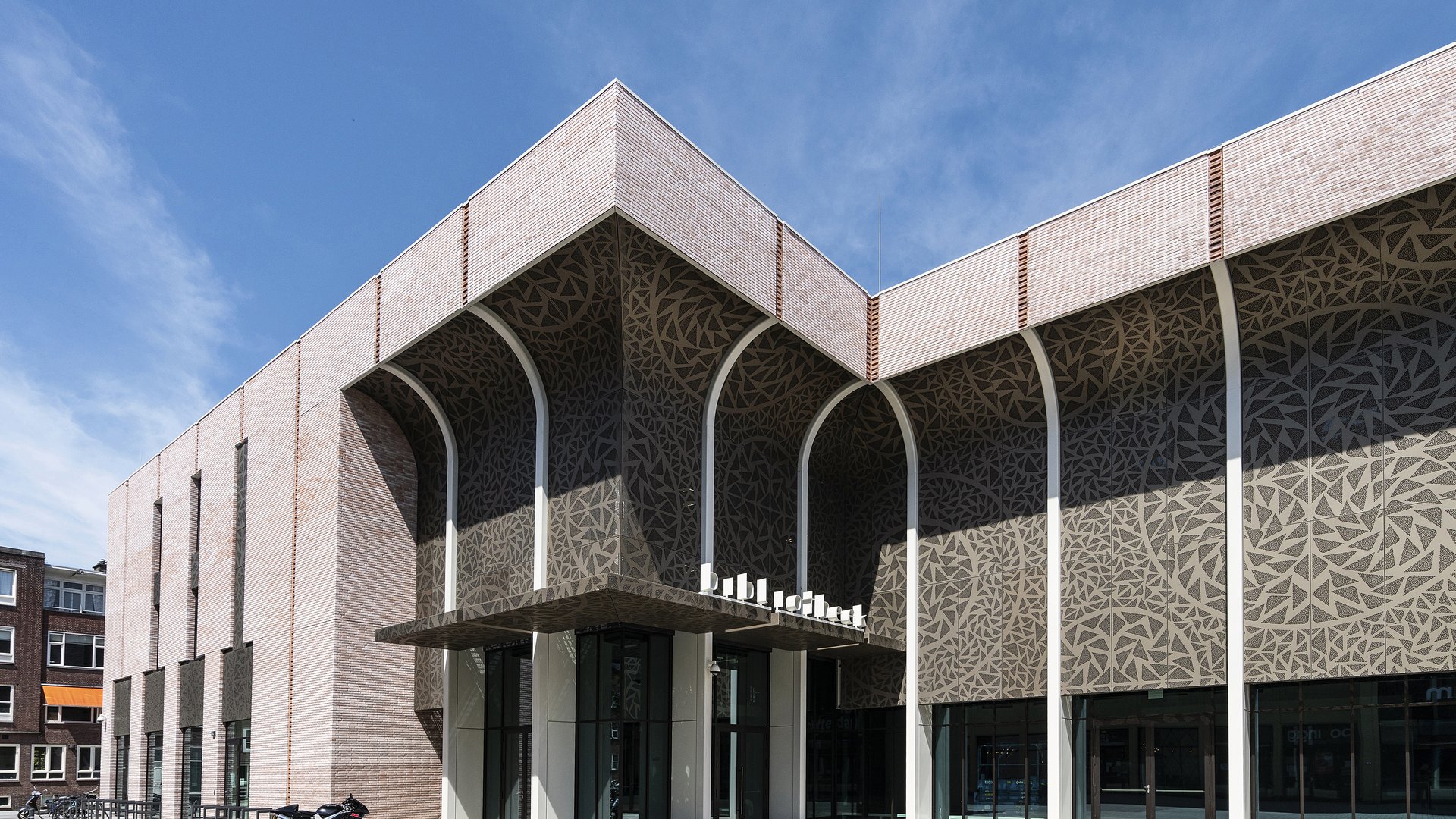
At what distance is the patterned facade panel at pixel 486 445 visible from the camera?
773 inches

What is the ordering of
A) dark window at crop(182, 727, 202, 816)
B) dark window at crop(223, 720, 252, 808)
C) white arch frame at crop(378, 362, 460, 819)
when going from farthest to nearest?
dark window at crop(182, 727, 202, 816) < dark window at crop(223, 720, 252, 808) < white arch frame at crop(378, 362, 460, 819)

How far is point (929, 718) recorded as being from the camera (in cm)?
2088

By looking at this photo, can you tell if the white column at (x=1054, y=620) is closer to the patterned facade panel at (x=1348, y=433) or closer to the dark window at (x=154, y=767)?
the patterned facade panel at (x=1348, y=433)

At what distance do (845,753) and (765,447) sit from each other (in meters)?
6.64

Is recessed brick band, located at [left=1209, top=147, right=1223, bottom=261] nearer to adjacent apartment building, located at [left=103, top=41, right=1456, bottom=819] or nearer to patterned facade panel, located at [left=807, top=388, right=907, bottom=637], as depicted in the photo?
adjacent apartment building, located at [left=103, top=41, right=1456, bottom=819]

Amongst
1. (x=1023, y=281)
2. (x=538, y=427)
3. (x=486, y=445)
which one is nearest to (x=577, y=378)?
(x=538, y=427)

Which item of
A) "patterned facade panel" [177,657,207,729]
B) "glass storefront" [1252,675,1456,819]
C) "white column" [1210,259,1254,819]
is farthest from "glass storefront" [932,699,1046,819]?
"patterned facade panel" [177,657,207,729]

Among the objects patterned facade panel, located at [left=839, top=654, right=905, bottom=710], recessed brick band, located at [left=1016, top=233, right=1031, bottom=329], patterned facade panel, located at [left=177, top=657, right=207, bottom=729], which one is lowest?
patterned facade panel, located at [left=177, top=657, right=207, bottom=729]

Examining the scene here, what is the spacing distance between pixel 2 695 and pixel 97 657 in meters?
4.11

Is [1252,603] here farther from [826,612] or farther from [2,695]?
[2,695]

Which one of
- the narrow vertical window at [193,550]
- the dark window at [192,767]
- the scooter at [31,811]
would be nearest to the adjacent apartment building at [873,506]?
the dark window at [192,767]

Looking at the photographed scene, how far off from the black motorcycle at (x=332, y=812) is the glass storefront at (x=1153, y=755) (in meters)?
12.0

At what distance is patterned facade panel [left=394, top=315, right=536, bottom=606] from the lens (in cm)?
1964

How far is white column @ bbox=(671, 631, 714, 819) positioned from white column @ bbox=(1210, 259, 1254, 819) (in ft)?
26.6
